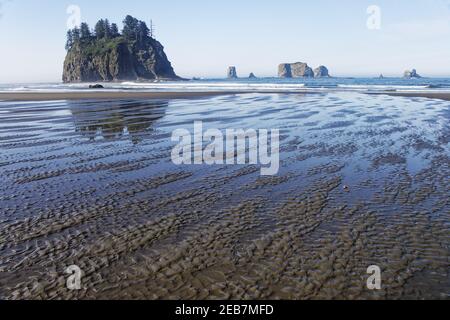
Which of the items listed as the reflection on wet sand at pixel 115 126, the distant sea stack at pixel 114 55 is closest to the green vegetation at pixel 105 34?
the distant sea stack at pixel 114 55

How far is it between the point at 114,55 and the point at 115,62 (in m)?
3.25

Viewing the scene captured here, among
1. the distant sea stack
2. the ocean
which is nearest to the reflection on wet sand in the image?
the ocean

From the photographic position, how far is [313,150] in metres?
13.0

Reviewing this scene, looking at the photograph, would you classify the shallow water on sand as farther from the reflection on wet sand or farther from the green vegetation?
the green vegetation

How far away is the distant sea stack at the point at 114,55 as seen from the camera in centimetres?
15038

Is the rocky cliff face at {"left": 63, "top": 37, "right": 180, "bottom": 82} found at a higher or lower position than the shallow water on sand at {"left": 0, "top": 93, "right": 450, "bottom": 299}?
higher

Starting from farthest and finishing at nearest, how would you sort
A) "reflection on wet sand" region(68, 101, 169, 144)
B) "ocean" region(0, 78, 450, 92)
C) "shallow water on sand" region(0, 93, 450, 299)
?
"ocean" region(0, 78, 450, 92) → "reflection on wet sand" region(68, 101, 169, 144) → "shallow water on sand" region(0, 93, 450, 299)

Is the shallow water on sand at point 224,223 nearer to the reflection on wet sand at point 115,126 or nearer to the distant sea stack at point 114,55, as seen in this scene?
the reflection on wet sand at point 115,126

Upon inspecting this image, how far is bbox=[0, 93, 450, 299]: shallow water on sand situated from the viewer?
4.80 m

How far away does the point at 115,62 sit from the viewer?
14812 cm

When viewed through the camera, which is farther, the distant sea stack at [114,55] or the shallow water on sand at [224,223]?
the distant sea stack at [114,55]

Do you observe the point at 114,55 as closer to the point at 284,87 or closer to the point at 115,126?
the point at 284,87
